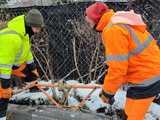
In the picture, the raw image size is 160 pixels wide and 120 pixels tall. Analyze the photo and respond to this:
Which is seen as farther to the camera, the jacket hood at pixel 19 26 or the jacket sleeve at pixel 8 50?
the jacket hood at pixel 19 26

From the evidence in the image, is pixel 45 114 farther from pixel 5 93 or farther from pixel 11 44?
pixel 11 44

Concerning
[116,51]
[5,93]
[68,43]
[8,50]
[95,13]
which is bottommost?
[5,93]

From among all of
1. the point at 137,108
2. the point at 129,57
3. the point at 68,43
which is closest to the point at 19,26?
the point at 129,57

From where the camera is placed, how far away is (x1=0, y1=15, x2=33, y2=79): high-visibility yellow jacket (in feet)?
18.6

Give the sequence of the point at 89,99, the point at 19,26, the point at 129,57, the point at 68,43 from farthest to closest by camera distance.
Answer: the point at 68,43
the point at 89,99
the point at 19,26
the point at 129,57

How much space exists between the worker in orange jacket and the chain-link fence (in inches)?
97.4

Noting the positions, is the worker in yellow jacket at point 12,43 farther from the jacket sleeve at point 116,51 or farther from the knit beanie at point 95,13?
the jacket sleeve at point 116,51

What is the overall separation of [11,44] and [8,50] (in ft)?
0.27

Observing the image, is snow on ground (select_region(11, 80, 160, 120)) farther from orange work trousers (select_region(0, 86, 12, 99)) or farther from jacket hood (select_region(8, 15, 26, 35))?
jacket hood (select_region(8, 15, 26, 35))

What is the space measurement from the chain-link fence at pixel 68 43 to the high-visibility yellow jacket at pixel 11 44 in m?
1.72

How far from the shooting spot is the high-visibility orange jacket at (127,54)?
462 centimetres

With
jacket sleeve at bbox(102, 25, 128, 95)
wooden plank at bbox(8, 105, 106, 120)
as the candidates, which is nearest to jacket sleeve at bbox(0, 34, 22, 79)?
wooden plank at bbox(8, 105, 106, 120)

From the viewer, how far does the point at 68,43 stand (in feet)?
25.4

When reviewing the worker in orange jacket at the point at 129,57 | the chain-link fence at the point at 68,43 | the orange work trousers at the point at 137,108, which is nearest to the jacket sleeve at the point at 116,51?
the worker in orange jacket at the point at 129,57
